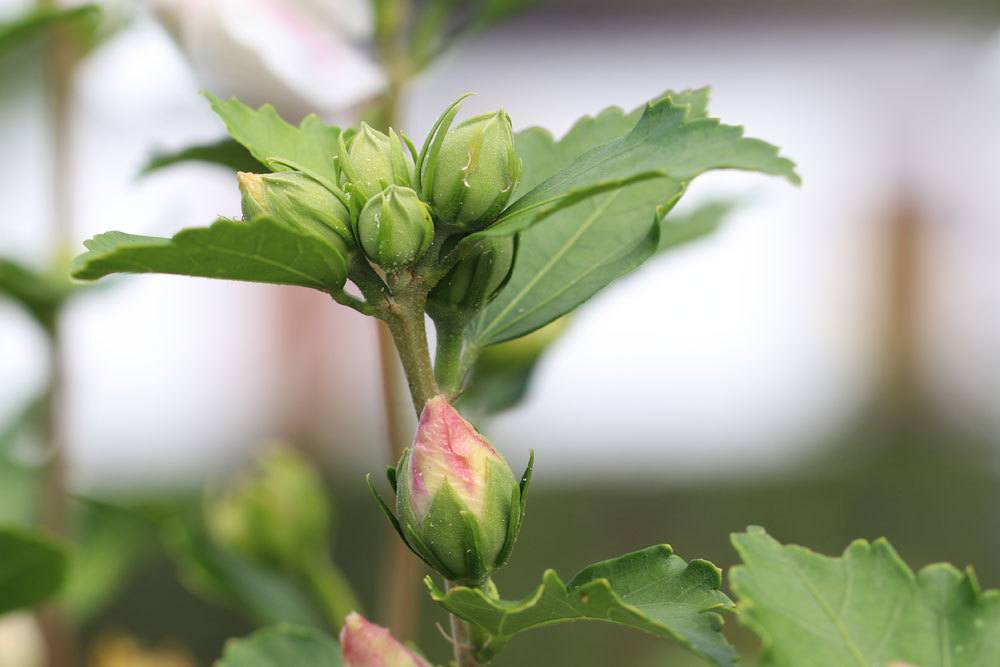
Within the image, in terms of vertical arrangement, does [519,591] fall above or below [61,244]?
below

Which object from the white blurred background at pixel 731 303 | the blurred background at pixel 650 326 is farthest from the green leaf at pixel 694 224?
the white blurred background at pixel 731 303

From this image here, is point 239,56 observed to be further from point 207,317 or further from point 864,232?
point 864,232

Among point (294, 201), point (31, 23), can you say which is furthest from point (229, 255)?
point (31, 23)

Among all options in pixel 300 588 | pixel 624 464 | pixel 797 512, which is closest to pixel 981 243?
pixel 624 464

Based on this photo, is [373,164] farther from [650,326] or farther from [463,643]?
[650,326]

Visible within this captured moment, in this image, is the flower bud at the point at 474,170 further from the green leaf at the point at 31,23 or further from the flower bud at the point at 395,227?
the green leaf at the point at 31,23
